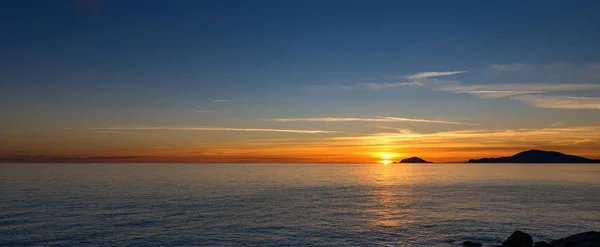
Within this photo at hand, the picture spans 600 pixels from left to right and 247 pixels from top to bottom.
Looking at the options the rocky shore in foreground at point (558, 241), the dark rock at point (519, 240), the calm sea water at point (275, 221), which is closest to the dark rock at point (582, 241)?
the rocky shore in foreground at point (558, 241)

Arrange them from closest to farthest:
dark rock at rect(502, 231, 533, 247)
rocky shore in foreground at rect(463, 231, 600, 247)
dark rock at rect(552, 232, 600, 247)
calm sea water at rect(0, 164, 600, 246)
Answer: dark rock at rect(552, 232, 600, 247) < rocky shore in foreground at rect(463, 231, 600, 247) < dark rock at rect(502, 231, 533, 247) < calm sea water at rect(0, 164, 600, 246)

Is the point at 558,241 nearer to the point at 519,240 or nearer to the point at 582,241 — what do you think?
the point at 582,241

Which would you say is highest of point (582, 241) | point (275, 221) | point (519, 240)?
point (582, 241)

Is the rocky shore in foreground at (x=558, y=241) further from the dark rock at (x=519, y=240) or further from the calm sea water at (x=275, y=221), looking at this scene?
the calm sea water at (x=275, y=221)

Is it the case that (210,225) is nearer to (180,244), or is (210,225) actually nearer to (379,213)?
(180,244)

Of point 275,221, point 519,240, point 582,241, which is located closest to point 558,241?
point 582,241

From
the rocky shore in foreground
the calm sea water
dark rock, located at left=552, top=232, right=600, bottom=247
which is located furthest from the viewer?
the calm sea water

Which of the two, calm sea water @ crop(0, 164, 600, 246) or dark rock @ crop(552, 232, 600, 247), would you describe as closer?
dark rock @ crop(552, 232, 600, 247)

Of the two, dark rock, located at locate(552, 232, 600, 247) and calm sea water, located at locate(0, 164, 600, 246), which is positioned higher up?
dark rock, located at locate(552, 232, 600, 247)

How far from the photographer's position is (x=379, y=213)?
7219 cm

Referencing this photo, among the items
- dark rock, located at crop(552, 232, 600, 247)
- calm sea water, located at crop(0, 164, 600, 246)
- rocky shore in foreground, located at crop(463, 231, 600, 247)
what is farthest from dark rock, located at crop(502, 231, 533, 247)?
calm sea water, located at crop(0, 164, 600, 246)

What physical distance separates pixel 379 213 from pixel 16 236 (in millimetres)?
53702

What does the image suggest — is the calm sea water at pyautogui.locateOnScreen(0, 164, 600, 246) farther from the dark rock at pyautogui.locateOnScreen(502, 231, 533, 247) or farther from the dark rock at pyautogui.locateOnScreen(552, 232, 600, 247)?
the dark rock at pyautogui.locateOnScreen(552, 232, 600, 247)

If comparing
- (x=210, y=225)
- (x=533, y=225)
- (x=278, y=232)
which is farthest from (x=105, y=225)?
(x=533, y=225)
